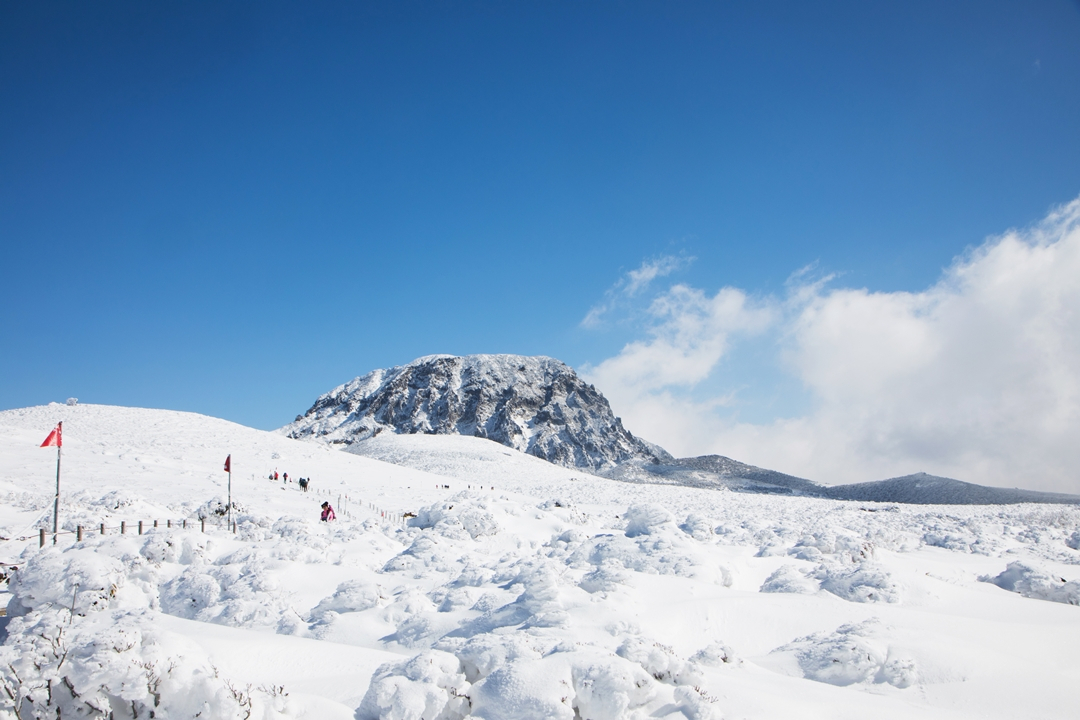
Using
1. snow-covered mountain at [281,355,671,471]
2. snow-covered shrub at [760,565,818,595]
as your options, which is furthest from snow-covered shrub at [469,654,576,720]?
snow-covered mountain at [281,355,671,471]

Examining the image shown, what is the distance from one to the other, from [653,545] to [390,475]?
3512 centimetres

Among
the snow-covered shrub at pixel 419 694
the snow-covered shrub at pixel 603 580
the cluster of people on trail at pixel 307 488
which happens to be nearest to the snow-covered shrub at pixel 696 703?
the snow-covered shrub at pixel 419 694

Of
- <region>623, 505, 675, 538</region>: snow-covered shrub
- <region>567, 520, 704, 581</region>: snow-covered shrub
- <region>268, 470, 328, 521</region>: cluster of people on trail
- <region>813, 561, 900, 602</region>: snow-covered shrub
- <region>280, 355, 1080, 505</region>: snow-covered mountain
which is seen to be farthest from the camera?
<region>280, 355, 1080, 505</region>: snow-covered mountain

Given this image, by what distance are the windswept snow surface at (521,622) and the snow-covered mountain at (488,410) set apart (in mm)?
88832

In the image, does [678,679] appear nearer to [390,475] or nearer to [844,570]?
[844,570]

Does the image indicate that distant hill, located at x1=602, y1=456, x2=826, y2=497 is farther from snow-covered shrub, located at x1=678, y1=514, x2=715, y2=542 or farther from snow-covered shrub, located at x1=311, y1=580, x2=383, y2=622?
snow-covered shrub, located at x1=311, y1=580, x2=383, y2=622

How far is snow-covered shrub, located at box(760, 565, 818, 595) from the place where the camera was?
12.5 metres

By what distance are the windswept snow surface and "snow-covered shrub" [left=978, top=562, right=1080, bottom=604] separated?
55 mm

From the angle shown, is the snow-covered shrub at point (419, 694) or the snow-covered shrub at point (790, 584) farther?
the snow-covered shrub at point (790, 584)

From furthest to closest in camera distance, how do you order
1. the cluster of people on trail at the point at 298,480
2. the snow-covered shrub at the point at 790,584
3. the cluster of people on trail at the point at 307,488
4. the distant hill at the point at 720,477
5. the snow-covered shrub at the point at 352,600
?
the distant hill at the point at 720,477, the cluster of people on trail at the point at 298,480, the cluster of people on trail at the point at 307,488, the snow-covered shrub at the point at 790,584, the snow-covered shrub at the point at 352,600

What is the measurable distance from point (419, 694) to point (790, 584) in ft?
31.0

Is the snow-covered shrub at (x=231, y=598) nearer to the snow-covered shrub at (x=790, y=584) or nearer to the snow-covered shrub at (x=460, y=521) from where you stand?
the snow-covered shrub at (x=460, y=521)

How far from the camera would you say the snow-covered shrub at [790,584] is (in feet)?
41.1

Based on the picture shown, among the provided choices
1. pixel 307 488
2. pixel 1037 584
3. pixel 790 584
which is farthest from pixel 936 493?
pixel 307 488
